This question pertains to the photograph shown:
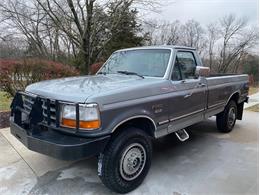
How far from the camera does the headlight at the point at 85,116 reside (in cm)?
261

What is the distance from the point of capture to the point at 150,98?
3.22 metres

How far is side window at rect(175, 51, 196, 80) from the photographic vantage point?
4.00 m

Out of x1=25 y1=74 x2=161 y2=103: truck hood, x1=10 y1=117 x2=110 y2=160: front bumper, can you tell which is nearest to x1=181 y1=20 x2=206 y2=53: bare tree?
x1=25 y1=74 x2=161 y2=103: truck hood

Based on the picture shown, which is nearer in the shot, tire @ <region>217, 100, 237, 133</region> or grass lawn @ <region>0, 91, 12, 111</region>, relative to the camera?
tire @ <region>217, 100, 237, 133</region>

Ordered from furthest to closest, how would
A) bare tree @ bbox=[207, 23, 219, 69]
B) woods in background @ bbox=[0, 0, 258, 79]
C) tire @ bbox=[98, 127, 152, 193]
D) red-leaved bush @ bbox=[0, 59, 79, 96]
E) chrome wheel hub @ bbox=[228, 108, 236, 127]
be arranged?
bare tree @ bbox=[207, 23, 219, 69] < woods in background @ bbox=[0, 0, 258, 79] < red-leaved bush @ bbox=[0, 59, 79, 96] < chrome wheel hub @ bbox=[228, 108, 236, 127] < tire @ bbox=[98, 127, 152, 193]

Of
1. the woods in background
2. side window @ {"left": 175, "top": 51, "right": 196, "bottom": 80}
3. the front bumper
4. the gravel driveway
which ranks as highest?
the woods in background

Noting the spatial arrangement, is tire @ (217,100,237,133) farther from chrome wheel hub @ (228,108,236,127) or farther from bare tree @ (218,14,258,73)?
bare tree @ (218,14,258,73)

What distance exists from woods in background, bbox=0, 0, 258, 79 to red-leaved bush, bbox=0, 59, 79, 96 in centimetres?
414

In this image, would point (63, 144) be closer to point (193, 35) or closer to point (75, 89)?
point (75, 89)

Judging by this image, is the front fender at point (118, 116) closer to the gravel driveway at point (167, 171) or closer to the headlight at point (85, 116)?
the headlight at point (85, 116)

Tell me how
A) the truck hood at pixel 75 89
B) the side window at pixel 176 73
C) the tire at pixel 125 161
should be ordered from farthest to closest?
1. the side window at pixel 176 73
2. the tire at pixel 125 161
3. the truck hood at pixel 75 89

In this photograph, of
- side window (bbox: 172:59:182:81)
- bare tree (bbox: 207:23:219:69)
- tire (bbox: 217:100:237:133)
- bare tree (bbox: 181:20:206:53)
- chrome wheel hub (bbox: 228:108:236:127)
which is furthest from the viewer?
bare tree (bbox: 207:23:219:69)

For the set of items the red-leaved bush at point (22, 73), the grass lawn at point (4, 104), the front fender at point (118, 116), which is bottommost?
the grass lawn at point (4, 104)

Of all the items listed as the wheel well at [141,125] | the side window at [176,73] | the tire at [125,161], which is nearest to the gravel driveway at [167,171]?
the tire at [125,161]
